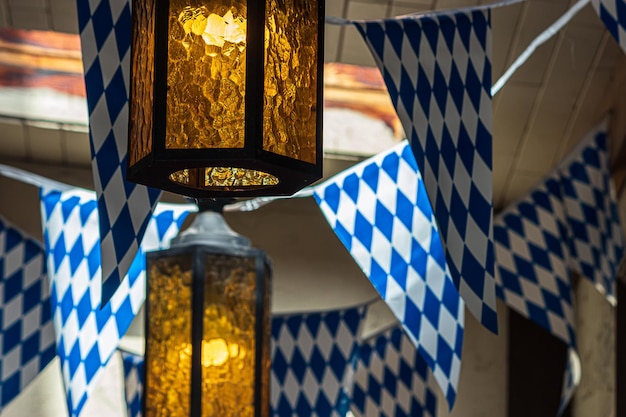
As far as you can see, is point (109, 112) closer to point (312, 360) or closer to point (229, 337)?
point (229, 337)

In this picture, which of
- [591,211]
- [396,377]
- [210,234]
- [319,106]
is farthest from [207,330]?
[319,106]

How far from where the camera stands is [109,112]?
2.72 meters

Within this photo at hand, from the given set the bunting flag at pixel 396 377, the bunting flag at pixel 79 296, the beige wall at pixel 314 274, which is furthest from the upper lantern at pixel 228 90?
the beige wall at pixel 314 274

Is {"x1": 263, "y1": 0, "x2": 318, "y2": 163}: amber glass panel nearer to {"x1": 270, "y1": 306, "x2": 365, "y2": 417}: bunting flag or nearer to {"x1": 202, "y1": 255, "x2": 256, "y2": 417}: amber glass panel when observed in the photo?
{"x1": 202, "y1": 255, "x2": 256, "y2": 417}: amber glass panel

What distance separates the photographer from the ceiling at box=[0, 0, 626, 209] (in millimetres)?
4652

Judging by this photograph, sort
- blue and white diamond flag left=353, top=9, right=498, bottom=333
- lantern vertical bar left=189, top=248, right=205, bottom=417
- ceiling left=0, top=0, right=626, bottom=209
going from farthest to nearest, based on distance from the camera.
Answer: ceiling left=0, top=0, right=626, bottom=209
lantern vertical bar left=189, top=248, right=205, bottom=417
blue and white diamond flag left=353, top=9, right=498, bottom=333

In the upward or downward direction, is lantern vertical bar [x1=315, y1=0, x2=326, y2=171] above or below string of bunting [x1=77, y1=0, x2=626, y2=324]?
above

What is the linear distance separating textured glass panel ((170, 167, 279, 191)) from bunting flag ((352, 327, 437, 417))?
12.2 feet

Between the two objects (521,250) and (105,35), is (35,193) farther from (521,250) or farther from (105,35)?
(105,35)

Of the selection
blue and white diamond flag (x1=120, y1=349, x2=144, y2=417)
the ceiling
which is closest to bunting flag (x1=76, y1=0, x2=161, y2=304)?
the ceiling

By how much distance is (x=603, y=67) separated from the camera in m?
4.92

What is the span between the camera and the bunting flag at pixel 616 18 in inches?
115

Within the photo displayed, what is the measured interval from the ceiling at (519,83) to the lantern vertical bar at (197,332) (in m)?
1.31

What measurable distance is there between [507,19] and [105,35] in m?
2.29
